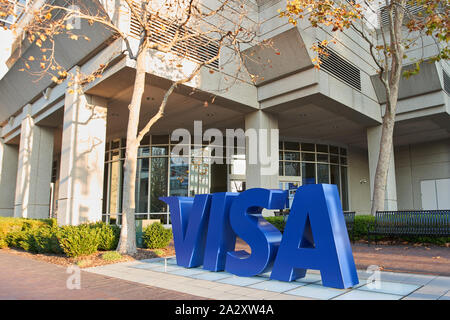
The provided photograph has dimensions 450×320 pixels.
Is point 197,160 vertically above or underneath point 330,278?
above

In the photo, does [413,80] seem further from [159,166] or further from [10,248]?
[10,248]

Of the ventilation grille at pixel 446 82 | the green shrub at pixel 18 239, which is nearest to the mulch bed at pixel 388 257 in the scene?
the green shrub at pixel 18 239

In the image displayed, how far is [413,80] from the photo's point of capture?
1633 centimetres

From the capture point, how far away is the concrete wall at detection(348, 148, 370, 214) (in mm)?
23656

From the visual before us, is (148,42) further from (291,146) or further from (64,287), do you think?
(291,146)

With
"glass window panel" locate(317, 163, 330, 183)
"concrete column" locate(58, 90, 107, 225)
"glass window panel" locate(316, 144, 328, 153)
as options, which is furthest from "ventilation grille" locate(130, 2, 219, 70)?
"glass window panel" locate(317, 163, 330, 183)

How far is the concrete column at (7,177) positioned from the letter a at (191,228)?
2107 cm

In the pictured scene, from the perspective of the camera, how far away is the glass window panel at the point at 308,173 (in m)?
21.3

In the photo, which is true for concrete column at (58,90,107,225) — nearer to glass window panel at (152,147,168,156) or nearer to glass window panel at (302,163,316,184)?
glass window panel at (152,147,168,156)

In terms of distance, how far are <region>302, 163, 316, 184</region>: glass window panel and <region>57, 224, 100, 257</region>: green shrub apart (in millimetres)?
14298

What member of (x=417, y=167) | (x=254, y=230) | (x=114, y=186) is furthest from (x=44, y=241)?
(x=417, y=167)

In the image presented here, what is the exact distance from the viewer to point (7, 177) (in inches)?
985
